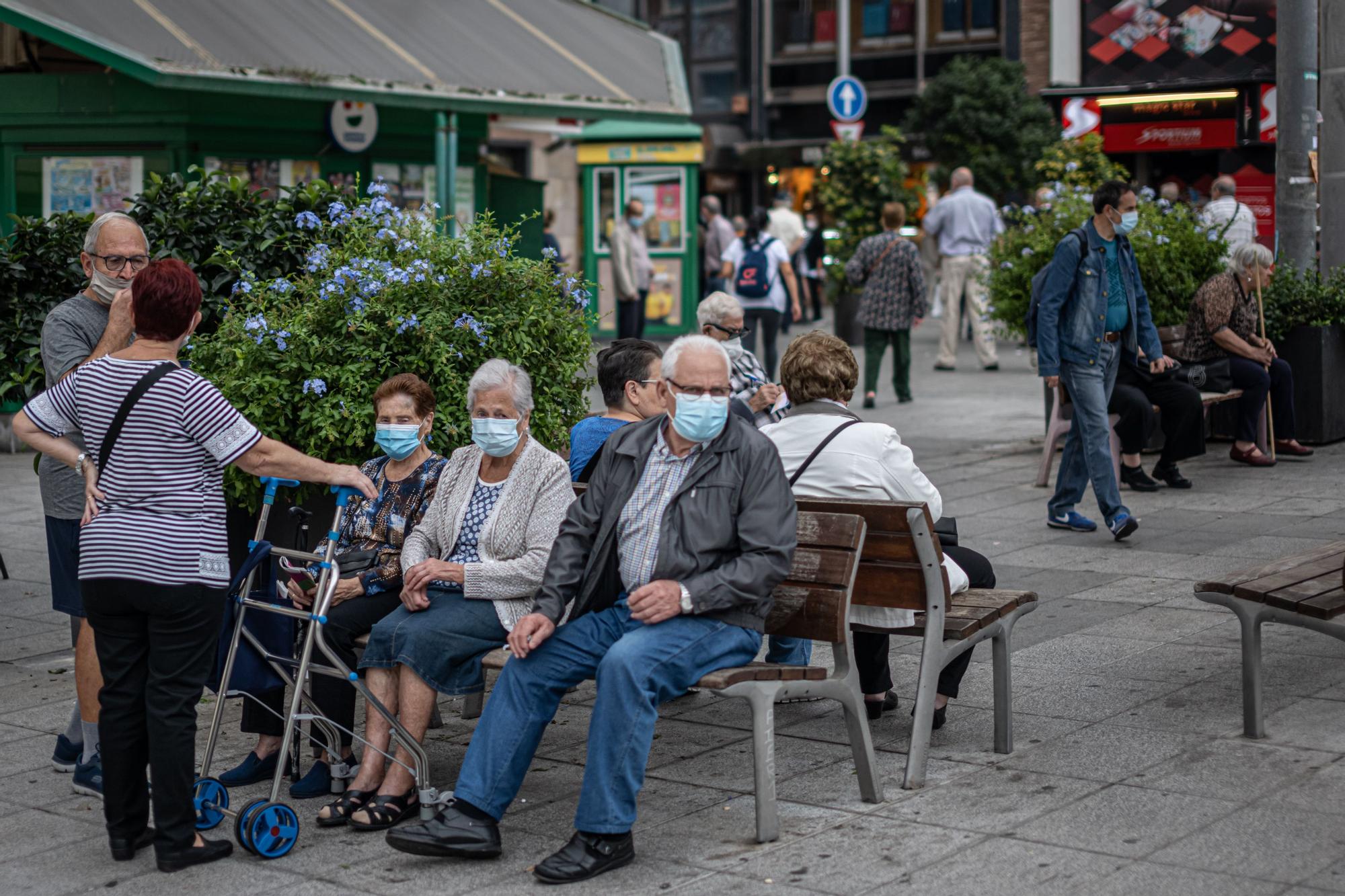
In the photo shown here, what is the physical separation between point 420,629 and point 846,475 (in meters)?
1.40

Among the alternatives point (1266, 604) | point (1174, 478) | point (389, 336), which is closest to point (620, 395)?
point (389, 336)

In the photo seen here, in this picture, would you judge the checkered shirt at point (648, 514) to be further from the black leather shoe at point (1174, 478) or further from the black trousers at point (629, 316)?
the black trousers at point (629, 316)

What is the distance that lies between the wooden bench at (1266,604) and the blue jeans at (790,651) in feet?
4.41

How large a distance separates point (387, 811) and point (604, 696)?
80 centimetres

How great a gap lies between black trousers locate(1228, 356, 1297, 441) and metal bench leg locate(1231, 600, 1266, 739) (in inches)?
244

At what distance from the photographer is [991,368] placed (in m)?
18.6

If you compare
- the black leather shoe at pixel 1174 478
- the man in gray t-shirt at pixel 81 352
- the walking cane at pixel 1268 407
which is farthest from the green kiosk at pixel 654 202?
the man in gray t-shirt at pixel 81 352

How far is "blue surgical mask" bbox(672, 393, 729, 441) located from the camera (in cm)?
481

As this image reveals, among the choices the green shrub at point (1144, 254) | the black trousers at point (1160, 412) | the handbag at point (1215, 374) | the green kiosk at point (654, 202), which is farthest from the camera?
the green kiosk at point (654, 202)

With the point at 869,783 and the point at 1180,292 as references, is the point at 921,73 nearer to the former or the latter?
the point at 1180,292

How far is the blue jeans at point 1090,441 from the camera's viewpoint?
898 centimetres

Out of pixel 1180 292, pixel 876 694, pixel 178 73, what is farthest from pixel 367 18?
pixel 876 694

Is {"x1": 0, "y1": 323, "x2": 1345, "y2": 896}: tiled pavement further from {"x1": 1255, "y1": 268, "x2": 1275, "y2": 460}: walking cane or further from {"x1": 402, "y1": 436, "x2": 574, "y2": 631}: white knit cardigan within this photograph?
{"x1": 1255, "y1": 268, "x2": 1275, "y2": 460}: walking cane

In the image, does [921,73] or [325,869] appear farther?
[921,73]
